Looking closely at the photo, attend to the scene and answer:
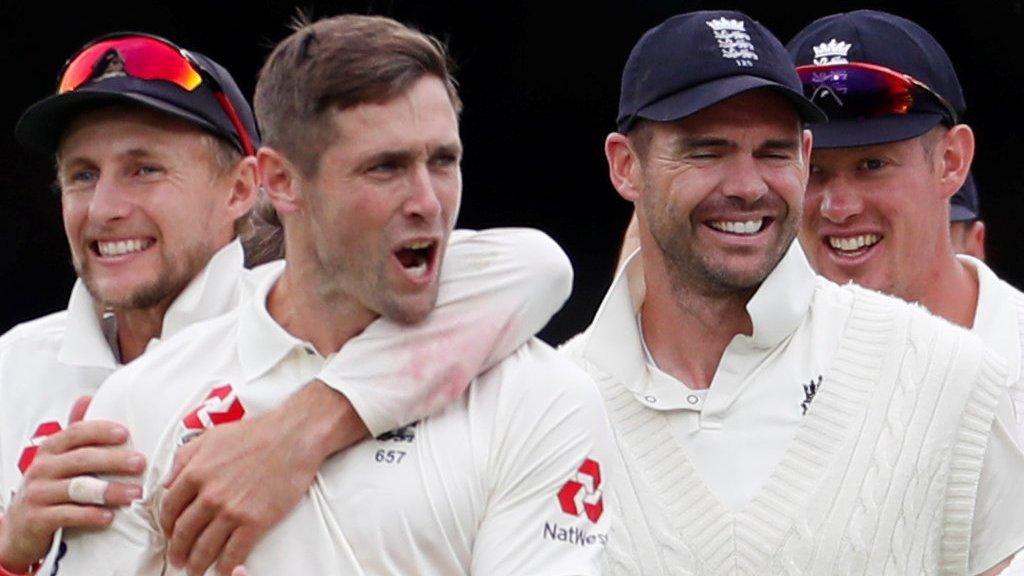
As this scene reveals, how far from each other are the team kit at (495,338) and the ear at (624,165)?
0.06 ft

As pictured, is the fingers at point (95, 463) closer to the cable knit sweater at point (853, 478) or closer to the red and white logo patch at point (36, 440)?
the red and white logo patch at point (36, 440)

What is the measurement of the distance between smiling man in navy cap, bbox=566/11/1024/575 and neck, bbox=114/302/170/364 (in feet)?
2.40

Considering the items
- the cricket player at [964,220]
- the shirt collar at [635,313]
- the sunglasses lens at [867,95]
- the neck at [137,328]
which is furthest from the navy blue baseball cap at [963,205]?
the neck at [137,328]

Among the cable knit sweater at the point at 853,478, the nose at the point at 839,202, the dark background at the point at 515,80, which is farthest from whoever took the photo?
the dark background at the point at 515,80

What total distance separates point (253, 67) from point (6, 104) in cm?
73

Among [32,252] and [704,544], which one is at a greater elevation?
[704,544]

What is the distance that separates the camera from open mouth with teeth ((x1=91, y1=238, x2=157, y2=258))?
403cm

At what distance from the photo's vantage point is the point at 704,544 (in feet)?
12.8

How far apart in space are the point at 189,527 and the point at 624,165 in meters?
1.30

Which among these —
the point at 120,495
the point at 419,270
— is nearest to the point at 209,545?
the point at 120,495

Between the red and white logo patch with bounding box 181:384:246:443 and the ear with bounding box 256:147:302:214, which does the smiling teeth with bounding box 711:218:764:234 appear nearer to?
the ear with bounding box 256:147:302:214

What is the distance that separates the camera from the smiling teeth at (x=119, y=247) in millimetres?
4027

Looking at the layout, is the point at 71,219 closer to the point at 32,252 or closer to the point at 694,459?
the point at 694,459

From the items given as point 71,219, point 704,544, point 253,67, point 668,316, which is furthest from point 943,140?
point 253,67
